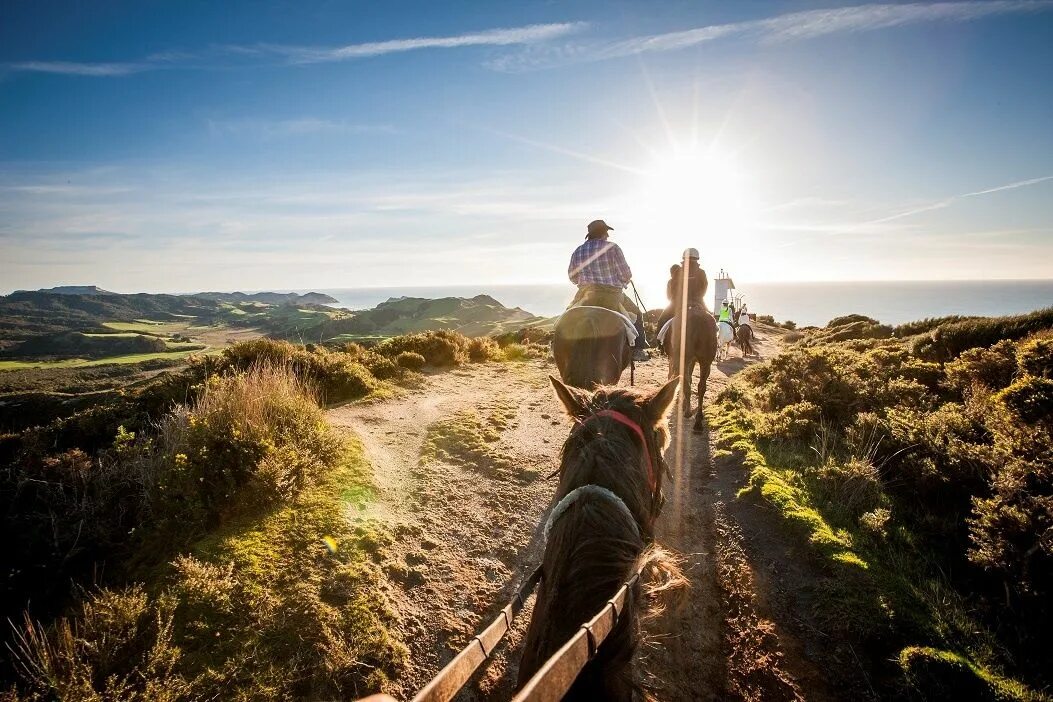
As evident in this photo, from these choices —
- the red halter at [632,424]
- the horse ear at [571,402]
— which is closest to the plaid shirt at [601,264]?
the horse ear at [571,402]

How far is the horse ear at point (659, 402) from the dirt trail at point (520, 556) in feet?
5.17

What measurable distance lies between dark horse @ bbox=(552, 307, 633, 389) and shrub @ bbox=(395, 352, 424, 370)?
7902 millimetres

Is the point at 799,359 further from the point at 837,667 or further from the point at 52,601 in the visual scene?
the point at 52,601

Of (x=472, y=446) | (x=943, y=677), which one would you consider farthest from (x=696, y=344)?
(x=943, y=677)

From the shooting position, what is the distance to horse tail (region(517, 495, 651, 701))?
1849mm

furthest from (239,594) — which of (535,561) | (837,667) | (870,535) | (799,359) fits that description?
(799,359)

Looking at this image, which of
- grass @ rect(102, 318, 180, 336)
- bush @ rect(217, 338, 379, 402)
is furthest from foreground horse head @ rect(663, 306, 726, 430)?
grass @ rect(102, 318, 180, 336)

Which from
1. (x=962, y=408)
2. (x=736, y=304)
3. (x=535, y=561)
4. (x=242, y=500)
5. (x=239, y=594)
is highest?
(x=736, y=304)

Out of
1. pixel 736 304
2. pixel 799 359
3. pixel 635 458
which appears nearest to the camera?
pixel 635 458

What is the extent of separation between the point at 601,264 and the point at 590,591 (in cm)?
639

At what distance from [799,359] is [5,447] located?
1474 centimetres

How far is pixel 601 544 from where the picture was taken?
2123 millimetres

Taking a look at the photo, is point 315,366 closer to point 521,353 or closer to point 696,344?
→ point 696,344

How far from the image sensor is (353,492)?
523 cm
